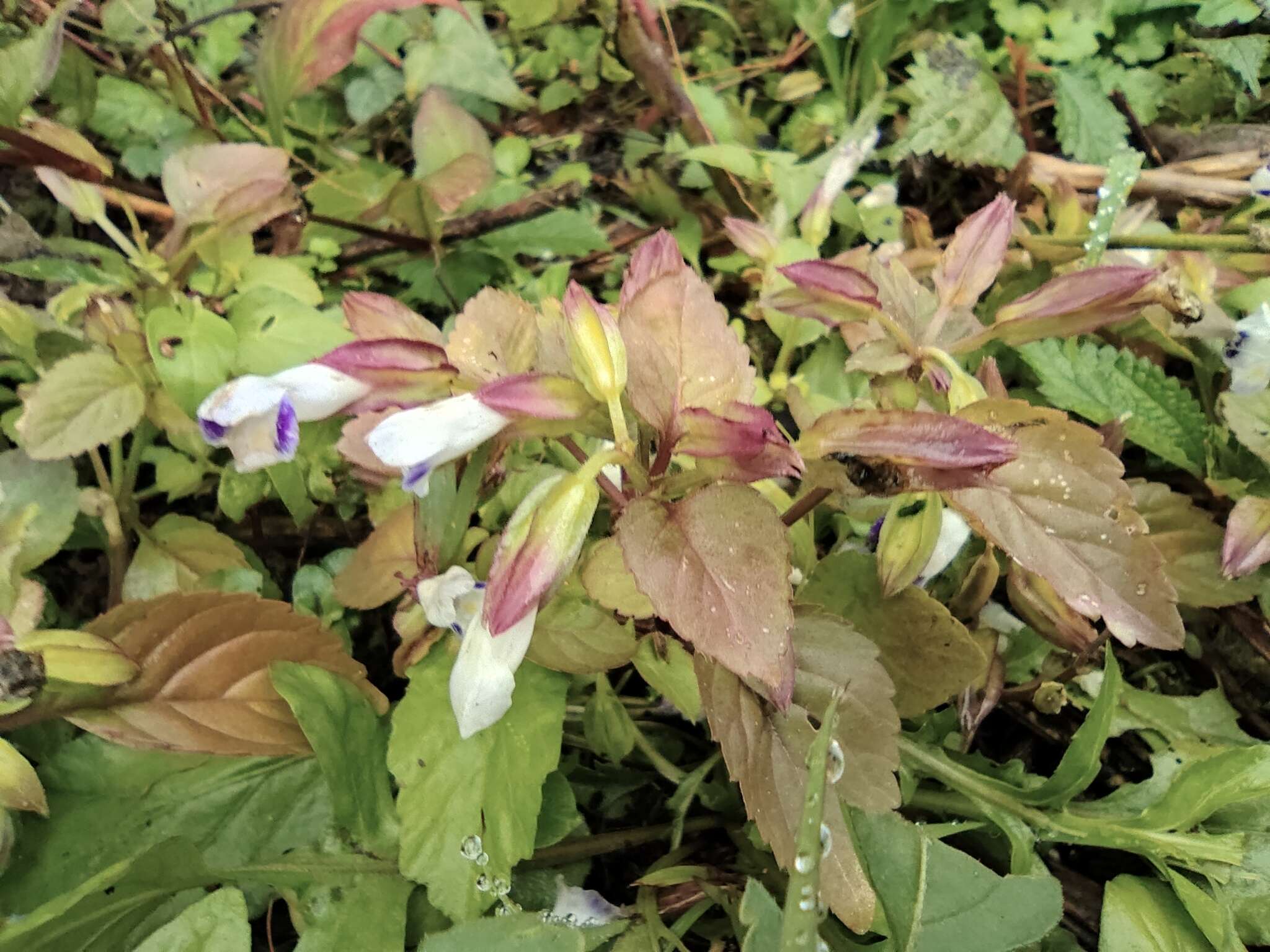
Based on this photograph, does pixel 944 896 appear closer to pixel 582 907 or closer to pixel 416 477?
pixel 582 907

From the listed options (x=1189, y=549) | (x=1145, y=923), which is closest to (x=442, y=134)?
(x=1189, y=549)

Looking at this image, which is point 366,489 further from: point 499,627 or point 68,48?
point 68,48

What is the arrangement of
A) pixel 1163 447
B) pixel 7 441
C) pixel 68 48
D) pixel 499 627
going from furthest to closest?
pixel 68 48 → pixel 7 441 → pixel 1163 447 → pixel 499 627

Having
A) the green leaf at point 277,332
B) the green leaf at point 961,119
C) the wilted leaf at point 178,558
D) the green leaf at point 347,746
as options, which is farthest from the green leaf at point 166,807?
the green leaf at point 961,119

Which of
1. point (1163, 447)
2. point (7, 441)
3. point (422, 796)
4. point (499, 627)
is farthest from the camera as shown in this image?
point (7, 441)

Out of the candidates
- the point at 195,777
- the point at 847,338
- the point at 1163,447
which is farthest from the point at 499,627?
the point at 1163,447

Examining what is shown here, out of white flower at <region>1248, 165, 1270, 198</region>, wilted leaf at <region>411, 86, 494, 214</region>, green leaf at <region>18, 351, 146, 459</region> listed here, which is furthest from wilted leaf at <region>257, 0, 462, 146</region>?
white flower at <region>1248, 165, 1270, 198</region>

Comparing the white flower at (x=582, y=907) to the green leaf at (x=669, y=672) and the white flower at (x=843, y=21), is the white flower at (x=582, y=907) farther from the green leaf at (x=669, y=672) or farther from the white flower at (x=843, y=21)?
the white flower at (x=843, y=21)
